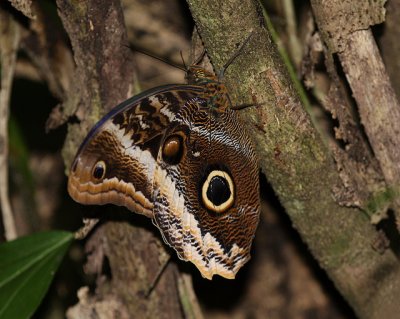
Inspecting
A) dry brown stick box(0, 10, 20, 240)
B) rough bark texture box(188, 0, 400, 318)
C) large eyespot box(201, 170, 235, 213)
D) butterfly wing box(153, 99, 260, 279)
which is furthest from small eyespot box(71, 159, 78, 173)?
dry brown stick box(0, 10, 20, 240)

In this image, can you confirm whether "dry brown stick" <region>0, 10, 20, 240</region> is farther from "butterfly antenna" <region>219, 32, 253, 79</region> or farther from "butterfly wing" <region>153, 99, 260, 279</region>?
"butterfly antenna" <region>219, 32, 253, 79</region>

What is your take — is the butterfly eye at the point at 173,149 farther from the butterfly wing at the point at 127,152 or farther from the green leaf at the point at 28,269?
the green leaf at the point at 28,269

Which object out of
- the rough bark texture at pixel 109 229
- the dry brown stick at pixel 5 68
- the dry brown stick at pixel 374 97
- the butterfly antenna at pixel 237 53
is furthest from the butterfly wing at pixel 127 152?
the dry brown stick at pixel 5 68

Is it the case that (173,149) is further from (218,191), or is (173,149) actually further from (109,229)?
(109,229)

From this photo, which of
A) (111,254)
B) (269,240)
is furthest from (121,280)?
(269,240)

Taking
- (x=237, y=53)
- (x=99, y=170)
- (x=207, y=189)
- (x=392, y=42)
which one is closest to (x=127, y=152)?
(x=99, y=170)
